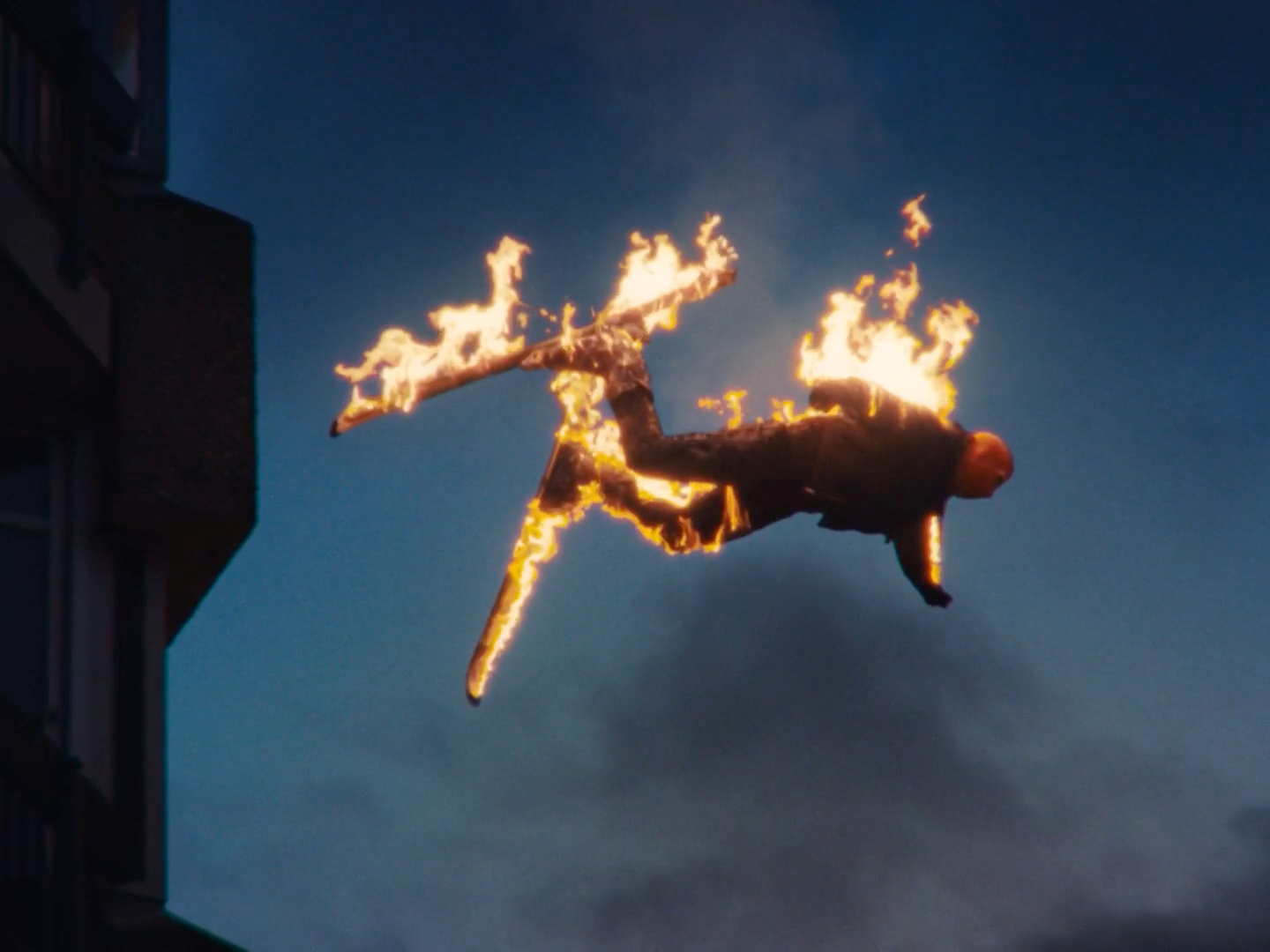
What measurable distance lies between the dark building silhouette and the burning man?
172 cm

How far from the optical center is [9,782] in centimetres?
746

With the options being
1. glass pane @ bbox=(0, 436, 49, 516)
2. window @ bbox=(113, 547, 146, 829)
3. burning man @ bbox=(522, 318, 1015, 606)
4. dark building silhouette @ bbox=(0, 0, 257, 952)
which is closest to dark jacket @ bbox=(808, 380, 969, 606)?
burning man @ bbox=(522, 318, 1015, 606)

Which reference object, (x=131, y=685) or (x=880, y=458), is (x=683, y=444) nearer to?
(x=880, y=458)

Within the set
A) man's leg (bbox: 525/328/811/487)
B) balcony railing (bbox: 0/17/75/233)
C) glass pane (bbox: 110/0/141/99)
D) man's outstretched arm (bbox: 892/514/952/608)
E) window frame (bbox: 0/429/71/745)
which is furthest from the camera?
glass pane (bbox: 110/0/141/99)

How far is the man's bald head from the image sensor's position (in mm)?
9344

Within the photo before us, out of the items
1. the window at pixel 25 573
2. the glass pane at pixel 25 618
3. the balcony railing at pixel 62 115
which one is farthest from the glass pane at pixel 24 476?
the balcony railing at pixel 62 115

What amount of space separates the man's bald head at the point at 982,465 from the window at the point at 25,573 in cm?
424

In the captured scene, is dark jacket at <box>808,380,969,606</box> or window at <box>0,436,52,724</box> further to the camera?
dark jacket at <box>808,380,969,606</box>

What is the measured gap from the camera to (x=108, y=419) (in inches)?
378

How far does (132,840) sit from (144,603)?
163 cm

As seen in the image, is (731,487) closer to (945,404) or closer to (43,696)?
(945,404)

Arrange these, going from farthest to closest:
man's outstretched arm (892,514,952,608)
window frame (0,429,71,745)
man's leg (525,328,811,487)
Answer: man's outstretched arm (892,514,952,608) < man's leg (525,328,811,487) < window frame (0,429,71,745)

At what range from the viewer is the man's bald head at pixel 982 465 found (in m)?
9.34

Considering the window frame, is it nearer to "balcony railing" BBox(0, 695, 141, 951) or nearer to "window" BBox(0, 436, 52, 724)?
"window" BBox(0, 436, 52, 724)
